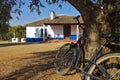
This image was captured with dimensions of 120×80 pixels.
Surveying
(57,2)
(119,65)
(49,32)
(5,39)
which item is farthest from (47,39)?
(119,65)

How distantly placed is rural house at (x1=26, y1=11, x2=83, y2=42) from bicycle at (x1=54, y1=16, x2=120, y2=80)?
36145 millimetres

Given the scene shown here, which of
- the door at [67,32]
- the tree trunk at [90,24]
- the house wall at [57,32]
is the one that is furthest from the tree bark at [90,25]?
the house wall at [57,32]

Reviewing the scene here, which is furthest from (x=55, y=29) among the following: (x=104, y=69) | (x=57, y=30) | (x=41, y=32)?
(x=104, y=69)

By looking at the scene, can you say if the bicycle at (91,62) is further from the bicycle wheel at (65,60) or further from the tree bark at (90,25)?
the tree bark at (90,25)

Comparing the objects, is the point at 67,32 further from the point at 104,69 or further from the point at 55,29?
the point at 104,69

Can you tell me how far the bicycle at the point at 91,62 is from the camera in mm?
5977

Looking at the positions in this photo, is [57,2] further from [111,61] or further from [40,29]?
[40,29]

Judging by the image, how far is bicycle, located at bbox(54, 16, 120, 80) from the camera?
598 centimetres

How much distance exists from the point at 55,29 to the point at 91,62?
1615 inches

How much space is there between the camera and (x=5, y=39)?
179ft

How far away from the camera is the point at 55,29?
47156 mm

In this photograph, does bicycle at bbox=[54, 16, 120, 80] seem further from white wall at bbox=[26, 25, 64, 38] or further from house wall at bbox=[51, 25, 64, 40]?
white wall at bbox=[26, 25, 64, 38]

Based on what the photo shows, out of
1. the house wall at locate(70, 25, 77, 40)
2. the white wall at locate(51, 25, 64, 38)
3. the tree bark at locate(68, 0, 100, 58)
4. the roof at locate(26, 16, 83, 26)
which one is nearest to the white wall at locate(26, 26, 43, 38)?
the roof at locate(26, 16, 83, 26)

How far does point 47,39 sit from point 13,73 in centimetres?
3696
